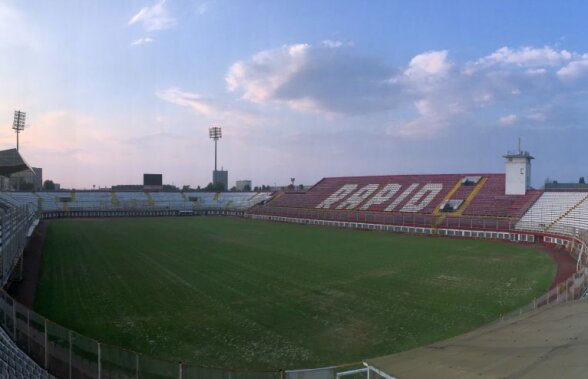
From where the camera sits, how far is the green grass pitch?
38.1 feet

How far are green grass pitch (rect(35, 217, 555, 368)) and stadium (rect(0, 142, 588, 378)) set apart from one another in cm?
8

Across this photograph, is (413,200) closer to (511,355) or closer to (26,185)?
(511,355)

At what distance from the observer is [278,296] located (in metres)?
16.5

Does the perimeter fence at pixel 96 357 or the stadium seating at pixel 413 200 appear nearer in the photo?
the perimeter fence at pixel 96 357

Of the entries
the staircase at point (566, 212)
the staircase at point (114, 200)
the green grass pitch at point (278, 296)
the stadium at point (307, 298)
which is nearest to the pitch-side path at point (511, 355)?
the stadium at point (307, 298)

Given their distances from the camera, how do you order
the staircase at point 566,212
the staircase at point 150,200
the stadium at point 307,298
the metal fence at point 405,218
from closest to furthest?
the stadium at point 307,298 → the staircase at point 566,212 → the metal fence at point 405,218 → the staircase at point 150,200

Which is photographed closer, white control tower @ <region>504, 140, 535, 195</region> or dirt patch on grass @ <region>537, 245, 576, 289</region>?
dirt patch on grass @ <region>537, 245, 576, 289</region>

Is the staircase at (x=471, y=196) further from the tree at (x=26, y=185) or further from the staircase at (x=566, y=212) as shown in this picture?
the tree at (x=26, y=185)

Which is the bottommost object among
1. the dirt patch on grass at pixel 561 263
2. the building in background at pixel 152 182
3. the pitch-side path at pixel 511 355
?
the dirt patch on grass at pixel 561 263

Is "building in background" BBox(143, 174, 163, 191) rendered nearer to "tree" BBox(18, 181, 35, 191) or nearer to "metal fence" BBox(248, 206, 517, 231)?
"tree" BBox(18, 181, 35, 191)

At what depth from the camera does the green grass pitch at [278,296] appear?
11625 mm

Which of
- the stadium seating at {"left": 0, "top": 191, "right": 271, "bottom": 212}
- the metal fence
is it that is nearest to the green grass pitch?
the metal fence

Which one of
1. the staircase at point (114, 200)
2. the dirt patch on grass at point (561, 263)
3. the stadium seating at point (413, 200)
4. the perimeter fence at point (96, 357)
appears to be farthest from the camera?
the staircase at point (114, 200)

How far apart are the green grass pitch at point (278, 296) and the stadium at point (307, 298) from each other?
0.08 m
